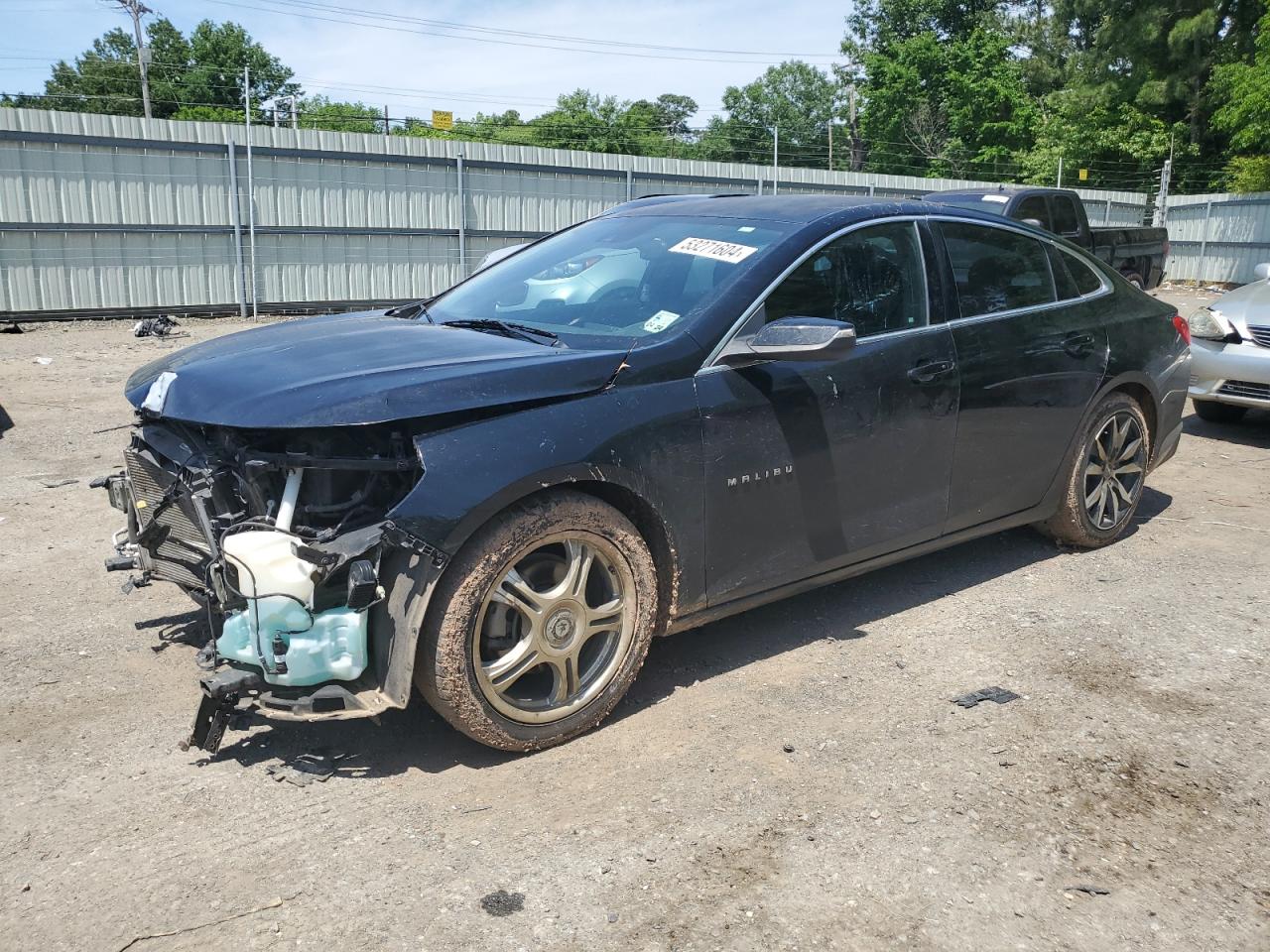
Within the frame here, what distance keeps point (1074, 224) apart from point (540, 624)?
1251 cm

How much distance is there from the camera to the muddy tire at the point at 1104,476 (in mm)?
5281

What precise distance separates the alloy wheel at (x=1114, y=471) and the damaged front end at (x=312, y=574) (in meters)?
3.66

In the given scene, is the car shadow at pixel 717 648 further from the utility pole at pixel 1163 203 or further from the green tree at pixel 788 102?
the green tree at pixel 788 102

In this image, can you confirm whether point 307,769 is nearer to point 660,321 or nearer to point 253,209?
point 660,321

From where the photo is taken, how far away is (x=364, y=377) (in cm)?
323

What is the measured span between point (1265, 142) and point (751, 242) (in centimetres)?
3233

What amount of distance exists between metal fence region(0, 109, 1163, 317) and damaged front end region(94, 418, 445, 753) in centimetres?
1301

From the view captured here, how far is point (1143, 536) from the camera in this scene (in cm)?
596

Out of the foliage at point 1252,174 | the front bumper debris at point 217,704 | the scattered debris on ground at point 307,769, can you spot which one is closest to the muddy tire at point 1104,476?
the scattered debris on ground at point 307,769

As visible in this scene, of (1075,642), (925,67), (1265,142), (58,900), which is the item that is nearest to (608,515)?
(58,900)

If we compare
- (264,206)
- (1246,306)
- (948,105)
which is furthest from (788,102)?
(1246,306)

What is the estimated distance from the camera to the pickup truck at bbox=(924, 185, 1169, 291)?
12.4 m

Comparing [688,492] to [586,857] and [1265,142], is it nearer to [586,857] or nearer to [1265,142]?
[586,857]

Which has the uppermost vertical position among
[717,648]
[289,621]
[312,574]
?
[312,574]
